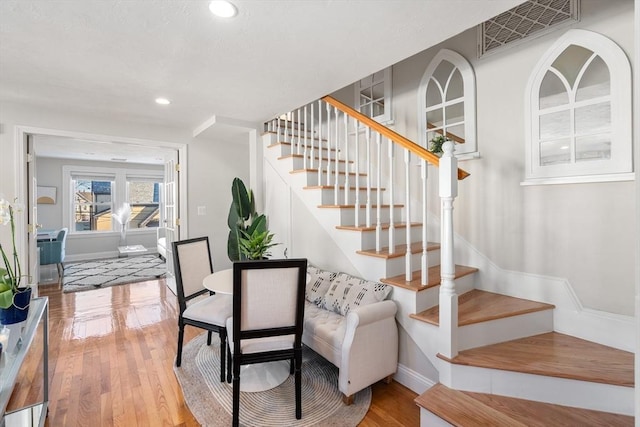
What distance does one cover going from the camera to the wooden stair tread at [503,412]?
1.50 meters

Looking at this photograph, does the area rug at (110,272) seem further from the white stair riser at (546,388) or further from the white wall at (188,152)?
the white stair riser at (546,388)

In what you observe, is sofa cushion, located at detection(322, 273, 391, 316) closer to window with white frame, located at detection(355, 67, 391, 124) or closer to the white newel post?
the white newel post

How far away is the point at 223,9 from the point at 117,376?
2566 millimetres

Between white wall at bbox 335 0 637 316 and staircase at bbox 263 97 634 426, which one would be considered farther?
white wall at bbox 335 0 637 316

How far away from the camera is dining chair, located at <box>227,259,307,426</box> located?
5.49 feet

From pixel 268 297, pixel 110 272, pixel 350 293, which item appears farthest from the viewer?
pixel 110 272

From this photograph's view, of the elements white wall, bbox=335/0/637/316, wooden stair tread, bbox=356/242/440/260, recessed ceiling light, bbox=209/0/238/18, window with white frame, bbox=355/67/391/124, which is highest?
window with white frame, bbox=355/67/391/124

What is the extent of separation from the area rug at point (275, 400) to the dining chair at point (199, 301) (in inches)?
5.7

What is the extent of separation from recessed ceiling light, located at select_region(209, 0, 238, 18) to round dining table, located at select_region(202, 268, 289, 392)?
5.52 feet

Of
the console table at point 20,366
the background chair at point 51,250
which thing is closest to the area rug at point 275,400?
the console table at point 20,366

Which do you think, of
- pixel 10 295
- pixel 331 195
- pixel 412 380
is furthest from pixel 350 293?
pixel 10 295

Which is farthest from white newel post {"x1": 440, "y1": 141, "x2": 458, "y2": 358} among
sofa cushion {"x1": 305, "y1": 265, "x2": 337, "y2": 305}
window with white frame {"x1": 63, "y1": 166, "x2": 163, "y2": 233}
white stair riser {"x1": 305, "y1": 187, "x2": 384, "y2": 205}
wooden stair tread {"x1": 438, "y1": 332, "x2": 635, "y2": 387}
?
window with white frame {"x1": 63, "y1": 166, "x2": 163, "y2": 233}

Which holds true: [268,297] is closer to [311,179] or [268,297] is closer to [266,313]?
[266,313]

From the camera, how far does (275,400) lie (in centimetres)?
194
